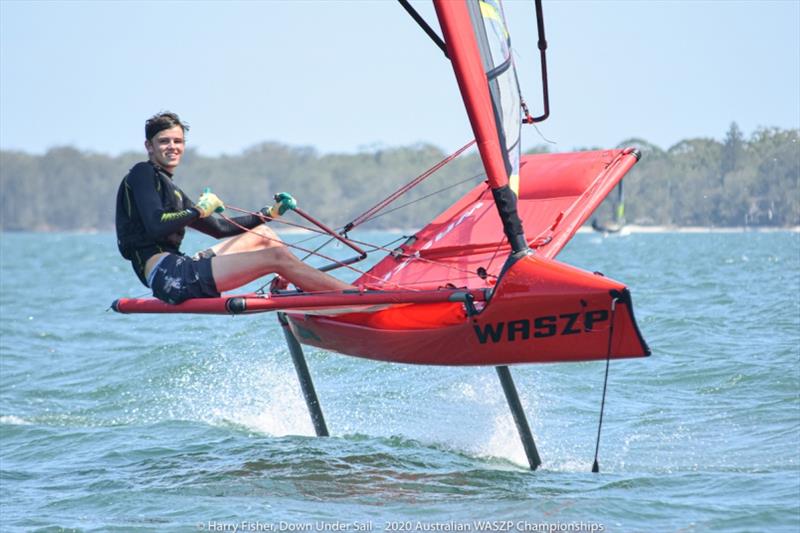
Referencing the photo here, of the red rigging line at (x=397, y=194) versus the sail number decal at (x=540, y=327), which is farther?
the red rigging line at (x=397, y=194)

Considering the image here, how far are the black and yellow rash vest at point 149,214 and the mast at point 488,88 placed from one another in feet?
4.67

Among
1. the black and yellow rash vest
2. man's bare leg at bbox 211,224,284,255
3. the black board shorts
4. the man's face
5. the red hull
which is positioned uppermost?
the man's face

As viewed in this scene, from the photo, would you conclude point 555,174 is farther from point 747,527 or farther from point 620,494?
point 747,527

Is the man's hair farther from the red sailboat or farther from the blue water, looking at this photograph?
the blue water

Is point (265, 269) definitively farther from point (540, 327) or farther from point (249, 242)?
point (540, 327)

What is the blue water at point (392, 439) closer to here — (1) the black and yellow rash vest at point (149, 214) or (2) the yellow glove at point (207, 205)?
(1) the black and yellow rash vest at point (149, 214)

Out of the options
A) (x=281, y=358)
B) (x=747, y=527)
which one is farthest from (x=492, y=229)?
(x=281, y=358)

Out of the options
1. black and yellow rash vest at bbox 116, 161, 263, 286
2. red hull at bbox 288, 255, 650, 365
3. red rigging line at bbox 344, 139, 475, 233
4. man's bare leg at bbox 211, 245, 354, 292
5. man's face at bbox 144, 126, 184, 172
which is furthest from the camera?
red rigging line at bbox 344, 139, 475, 233

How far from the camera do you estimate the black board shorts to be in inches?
229

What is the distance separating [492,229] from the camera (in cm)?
716

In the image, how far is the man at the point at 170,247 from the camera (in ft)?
18.7

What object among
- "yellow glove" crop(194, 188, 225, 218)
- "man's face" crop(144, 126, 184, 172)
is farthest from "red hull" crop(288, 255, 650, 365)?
"man's face" crop(144, 126, 184, 172)

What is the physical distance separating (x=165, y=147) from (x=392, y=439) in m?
2.36

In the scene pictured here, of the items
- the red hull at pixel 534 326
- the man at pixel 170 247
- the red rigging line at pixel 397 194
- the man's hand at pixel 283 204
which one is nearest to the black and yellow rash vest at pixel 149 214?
Result: the man at pixel 170 247
